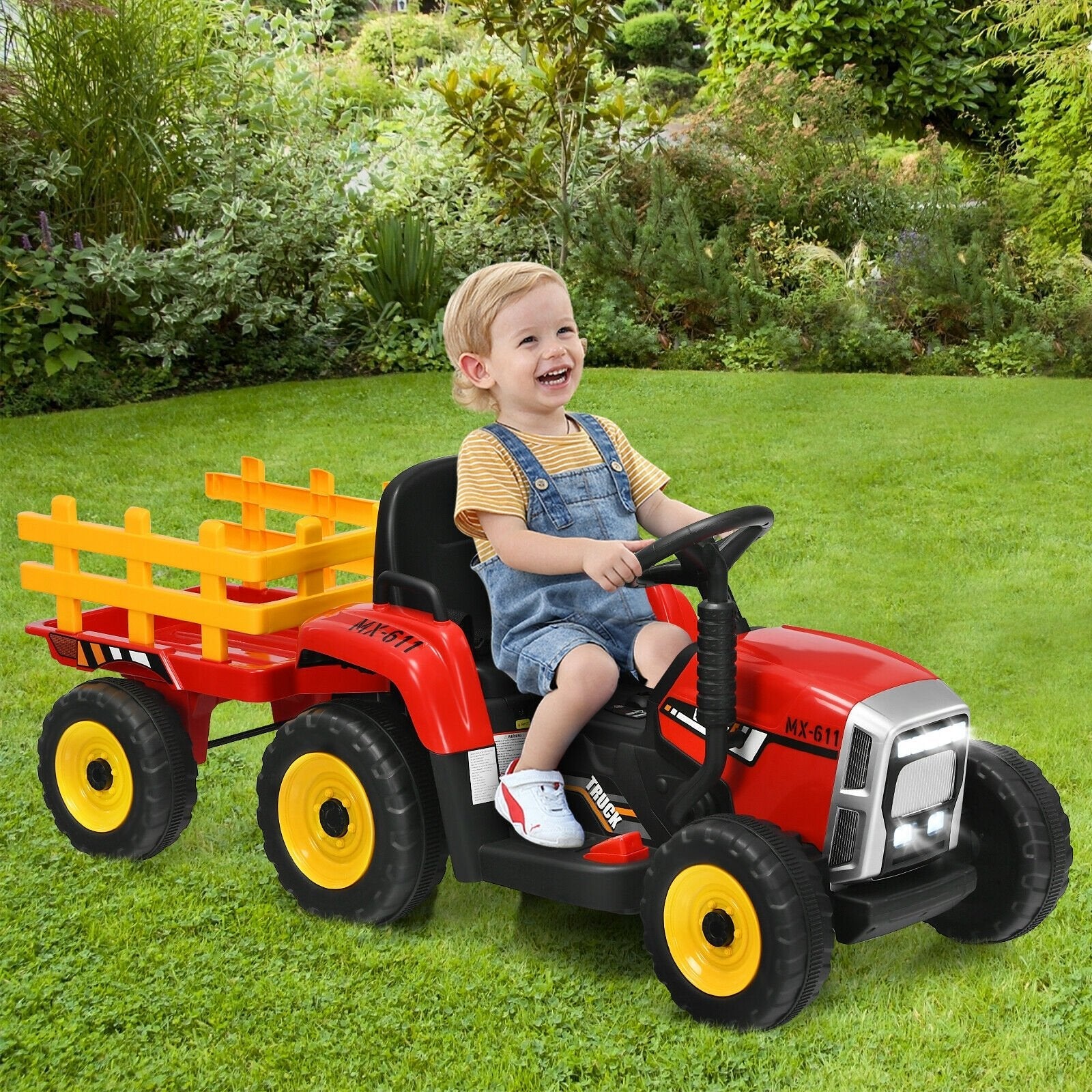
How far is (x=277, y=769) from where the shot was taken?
309 centimetres

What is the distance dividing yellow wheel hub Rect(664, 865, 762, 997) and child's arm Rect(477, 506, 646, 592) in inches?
20.5

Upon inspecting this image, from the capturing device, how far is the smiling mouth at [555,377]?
290 cm

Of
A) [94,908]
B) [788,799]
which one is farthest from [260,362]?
[788,799]

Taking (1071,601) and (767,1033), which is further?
(1071,601)

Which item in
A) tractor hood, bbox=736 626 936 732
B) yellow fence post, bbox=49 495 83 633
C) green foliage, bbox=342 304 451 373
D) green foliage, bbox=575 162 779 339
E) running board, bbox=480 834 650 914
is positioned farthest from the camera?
green foliage, bbox=575 162 779 339

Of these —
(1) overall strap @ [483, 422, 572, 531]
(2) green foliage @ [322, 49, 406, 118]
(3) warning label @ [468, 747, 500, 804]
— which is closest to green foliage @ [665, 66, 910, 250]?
(2) green foliage @ [322, 49, 406, 118]

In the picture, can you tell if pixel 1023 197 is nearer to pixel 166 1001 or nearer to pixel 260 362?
pixel 260 362

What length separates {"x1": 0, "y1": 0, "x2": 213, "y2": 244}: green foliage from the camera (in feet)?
28.7

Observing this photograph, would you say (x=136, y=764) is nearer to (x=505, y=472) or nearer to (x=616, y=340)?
(x=505, y=472)

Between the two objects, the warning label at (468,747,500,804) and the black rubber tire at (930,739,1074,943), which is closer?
the black rubber tire at (930,739,1074,943)

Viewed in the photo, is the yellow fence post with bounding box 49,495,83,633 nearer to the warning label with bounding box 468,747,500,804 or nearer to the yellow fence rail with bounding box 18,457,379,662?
the yellow fence rail with bounding box 18,457,379,662

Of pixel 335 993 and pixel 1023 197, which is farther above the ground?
A: pixel 1023 197

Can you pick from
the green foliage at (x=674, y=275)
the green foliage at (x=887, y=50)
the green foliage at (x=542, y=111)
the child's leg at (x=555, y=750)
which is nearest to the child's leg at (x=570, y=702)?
the child's leg at (x=555, y=750)

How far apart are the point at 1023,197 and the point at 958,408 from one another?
12.5ft
